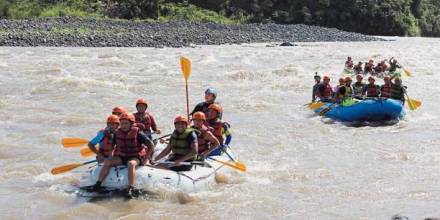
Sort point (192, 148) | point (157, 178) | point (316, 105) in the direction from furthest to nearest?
point (316, 105) < point (192, 148) < point (157, 178)

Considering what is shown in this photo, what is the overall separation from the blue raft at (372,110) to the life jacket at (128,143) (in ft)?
20.2

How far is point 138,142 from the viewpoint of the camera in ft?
23.7

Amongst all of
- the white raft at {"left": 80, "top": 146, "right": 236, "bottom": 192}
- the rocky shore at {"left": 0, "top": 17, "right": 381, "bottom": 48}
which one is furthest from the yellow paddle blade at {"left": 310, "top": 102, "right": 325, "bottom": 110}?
the rocky shore at {"left": 0, "top": 17, "right": 381, "bottom": 48}

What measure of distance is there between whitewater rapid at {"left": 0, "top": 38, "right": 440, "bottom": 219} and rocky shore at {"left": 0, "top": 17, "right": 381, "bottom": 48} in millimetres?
6008

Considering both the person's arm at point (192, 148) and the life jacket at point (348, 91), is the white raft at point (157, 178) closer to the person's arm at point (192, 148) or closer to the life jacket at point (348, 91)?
the person's arm at point (192, 148)

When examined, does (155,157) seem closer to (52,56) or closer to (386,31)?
(52,56)

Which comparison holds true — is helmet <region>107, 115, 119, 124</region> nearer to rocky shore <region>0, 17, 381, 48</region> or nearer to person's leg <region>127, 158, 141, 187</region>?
person's leg <region>127, 158, 141, 187</region>

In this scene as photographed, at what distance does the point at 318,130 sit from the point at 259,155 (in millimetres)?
2357

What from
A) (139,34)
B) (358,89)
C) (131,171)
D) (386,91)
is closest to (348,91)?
(358,89)

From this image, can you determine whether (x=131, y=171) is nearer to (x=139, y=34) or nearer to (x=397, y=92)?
(x=397, y=92)

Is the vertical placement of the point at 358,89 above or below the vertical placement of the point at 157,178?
above

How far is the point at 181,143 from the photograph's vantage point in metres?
7.62

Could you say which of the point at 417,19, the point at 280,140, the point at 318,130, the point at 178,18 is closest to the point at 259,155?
the point at 280,140

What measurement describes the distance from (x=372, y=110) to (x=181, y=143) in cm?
568
